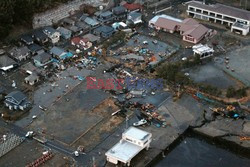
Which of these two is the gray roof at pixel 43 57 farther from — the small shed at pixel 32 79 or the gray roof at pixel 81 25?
the gray roof at pixel 81 25

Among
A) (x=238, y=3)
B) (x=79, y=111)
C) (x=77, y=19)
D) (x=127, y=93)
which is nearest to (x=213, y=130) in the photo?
(x=127, y=93)

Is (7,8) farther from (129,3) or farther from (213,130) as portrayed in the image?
(213,130)

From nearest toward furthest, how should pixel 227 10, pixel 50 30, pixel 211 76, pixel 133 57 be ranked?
pixel 211 76 < pixel 133 57 < pixel 50 30 < pixel 227 10

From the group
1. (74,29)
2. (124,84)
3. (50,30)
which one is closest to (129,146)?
(124,84)

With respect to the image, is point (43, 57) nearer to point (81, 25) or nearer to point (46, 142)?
point (81, 25)

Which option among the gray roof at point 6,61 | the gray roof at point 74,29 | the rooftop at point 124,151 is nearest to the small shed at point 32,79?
the gray roof at point 6,61
